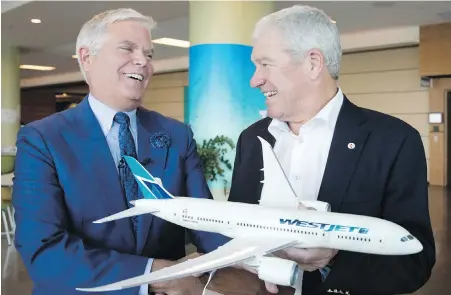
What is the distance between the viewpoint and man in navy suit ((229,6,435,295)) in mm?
1966

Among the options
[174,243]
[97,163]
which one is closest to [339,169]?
[174,243]

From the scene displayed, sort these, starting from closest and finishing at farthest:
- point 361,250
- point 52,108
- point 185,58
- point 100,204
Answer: point 361,250 → point 100,204 → point 185,58 → point 52,108

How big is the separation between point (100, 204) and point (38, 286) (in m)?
0.40

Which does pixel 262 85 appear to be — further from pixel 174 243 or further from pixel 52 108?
pixel 52 108

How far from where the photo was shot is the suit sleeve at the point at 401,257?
194 cm

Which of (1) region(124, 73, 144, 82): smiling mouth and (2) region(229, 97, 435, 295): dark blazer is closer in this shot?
(2) region(229, 97, 435, 295): dark blazer

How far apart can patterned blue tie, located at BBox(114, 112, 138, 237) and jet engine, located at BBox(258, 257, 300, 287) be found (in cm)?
71

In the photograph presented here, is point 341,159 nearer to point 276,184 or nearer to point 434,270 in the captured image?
point 276,184

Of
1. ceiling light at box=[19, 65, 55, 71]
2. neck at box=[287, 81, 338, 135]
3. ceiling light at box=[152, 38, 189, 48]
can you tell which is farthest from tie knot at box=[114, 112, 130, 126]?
ceiling light at box=[19, 65, 55, 71]

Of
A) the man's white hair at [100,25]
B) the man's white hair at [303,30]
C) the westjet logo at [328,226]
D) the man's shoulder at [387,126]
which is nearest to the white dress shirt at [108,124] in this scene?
the man's white hair at [100,25]

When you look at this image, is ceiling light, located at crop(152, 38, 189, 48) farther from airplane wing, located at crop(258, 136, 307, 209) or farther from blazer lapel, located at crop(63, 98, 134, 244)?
airplane wing, located at crop(258, 136, 307, 209)

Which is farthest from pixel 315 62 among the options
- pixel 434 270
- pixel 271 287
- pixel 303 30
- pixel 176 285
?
pixel 434 270

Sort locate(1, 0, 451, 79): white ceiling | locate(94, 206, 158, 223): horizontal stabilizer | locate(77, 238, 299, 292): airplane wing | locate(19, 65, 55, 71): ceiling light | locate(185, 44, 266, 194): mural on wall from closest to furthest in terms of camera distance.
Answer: locate(77, 238, 299, 292): airplane wing, locate(94, 206, 158, 223): horizontal stabilizer, locate(185, 44, 266, 194): mural on wall, locate(1, 0, 451, 79): white ceiling, locate(19, 65, 55, 71): ceiling light

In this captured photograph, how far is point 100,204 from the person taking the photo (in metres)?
2.07
